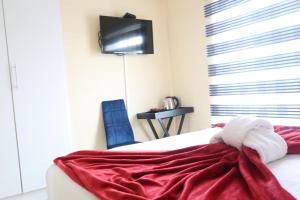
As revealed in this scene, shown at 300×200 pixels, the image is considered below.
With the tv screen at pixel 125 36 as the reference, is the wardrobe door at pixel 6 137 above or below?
below

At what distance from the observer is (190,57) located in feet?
12.2

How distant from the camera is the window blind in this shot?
257 centimetres

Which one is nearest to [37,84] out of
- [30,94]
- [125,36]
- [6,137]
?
[30,94]

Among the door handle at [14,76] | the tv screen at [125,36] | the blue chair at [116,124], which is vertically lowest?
the blue chair at [116,124]

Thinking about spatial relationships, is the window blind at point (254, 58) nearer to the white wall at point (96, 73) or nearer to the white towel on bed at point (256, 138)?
the white wall at point (96, 73)

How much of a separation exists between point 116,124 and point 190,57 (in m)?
1.35

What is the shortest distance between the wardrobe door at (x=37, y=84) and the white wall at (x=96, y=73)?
34 centimetres

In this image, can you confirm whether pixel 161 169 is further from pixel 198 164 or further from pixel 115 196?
pixel 115 196

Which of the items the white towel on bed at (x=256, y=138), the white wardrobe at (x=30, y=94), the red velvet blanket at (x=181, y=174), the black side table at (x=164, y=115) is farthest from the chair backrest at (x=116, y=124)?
the white towel on bed at (x=256, y=138)

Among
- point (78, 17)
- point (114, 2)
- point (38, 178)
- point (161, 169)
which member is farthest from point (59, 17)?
point (161, 169)

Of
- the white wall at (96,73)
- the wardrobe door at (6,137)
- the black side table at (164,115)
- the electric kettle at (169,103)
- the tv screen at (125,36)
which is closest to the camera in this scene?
the wardrobe door at (6,137)

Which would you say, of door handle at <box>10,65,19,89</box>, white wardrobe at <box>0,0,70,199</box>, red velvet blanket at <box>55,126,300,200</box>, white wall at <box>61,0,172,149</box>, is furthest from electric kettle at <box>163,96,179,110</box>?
red velvet blanket at <box>55,126,300,200</box>

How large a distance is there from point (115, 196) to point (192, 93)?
2853mm

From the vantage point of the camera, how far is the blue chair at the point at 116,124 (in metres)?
3.28
